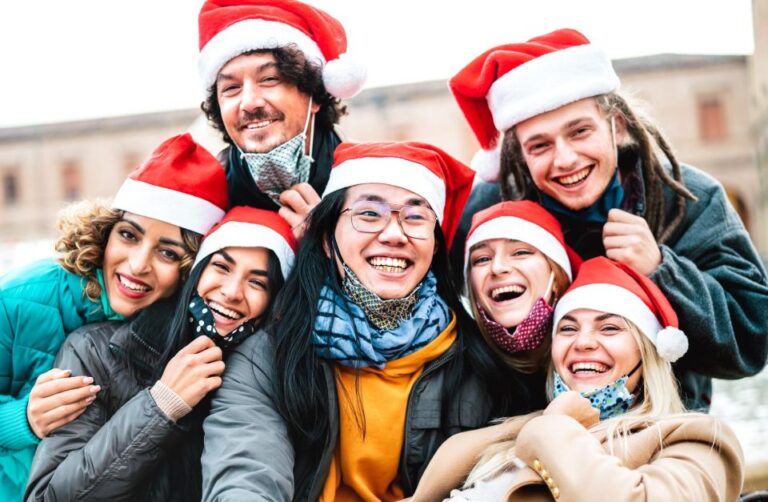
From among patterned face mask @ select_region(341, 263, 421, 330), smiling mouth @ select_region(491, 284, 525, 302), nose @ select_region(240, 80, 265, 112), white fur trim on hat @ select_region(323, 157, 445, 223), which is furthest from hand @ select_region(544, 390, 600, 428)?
nose @ select_region(240, 80, 265, 112)

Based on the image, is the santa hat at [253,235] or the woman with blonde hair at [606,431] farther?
the santa hat at [253,235]

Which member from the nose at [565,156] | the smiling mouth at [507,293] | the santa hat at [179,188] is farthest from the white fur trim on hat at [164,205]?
the nose at [565,156]

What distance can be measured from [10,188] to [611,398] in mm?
40624

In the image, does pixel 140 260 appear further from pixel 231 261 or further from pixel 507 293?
pixel 507 293

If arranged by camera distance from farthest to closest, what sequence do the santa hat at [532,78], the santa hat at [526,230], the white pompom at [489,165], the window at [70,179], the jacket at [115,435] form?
the window at [70,179] → the white pompom at [489,165] → the santa hat at [532,78] → the santa hat at [526,230] → the jacket at [115,435]

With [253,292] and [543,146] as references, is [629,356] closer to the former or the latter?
[543,146]

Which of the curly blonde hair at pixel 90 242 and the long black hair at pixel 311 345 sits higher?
the curly blonde hair at pixel 90 242

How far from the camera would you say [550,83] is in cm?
368

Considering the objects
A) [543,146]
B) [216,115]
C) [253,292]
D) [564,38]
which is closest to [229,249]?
[253,292]

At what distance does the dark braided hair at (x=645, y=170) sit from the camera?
3.82 meters

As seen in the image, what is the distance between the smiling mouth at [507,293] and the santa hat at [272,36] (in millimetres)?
1199

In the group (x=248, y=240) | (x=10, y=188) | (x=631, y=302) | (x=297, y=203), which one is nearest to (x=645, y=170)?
(x=631, y=302)

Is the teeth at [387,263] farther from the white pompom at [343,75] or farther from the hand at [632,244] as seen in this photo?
the white pompom at [343,75]

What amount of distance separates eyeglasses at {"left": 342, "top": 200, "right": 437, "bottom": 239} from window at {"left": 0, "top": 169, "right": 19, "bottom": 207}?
130 feet
